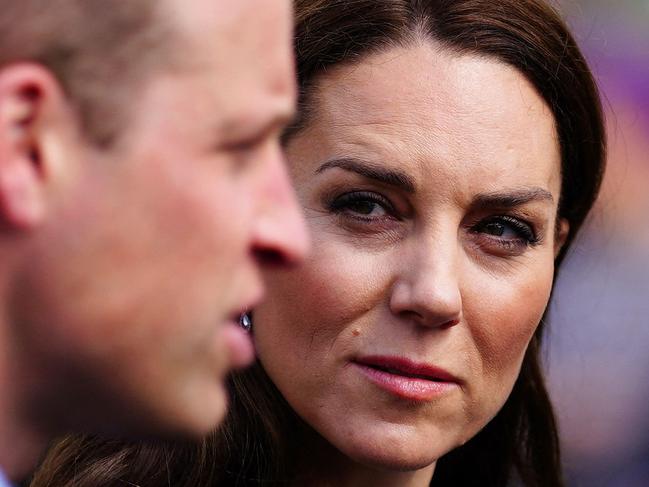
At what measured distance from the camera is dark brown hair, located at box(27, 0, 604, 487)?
265 cm

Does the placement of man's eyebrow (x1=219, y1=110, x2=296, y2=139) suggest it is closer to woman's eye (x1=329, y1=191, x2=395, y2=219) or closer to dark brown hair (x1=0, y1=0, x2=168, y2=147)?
dark brown hair (x1=0, y1=0, x2=168, y2=147)

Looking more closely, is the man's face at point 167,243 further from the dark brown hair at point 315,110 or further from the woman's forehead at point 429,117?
the dark brown hair at point 315,110

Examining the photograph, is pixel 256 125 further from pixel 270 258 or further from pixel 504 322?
pixel 504 322

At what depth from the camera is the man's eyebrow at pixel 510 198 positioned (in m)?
2.53

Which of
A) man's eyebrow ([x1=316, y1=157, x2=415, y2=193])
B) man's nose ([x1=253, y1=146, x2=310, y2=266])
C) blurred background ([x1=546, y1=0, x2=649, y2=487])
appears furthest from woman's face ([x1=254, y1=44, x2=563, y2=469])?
blurred background ([x1=546, y1=0, x2=649, y2=487])

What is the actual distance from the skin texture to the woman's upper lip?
99 cm

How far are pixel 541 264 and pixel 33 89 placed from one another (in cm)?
165

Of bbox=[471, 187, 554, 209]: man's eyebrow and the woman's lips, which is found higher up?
bbox=[471, 187, 554, 209]: man's eyebrow

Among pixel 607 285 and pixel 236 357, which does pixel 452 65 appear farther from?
pixel 607 285

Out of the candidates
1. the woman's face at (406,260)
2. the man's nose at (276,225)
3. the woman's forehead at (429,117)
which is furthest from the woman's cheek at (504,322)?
the man's nose at (276,225)

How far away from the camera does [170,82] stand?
4.61 ft

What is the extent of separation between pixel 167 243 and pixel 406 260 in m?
1.13

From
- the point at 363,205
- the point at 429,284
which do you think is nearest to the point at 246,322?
the point at 363,205

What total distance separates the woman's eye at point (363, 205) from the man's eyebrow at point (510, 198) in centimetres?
19
